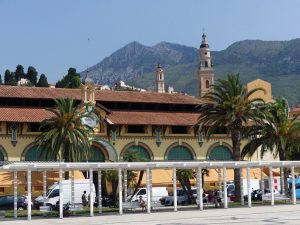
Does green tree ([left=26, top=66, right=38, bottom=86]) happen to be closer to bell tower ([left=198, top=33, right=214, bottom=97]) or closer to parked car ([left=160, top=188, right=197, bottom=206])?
bell tower ([left=198, top=33, right=214, bottom=97])

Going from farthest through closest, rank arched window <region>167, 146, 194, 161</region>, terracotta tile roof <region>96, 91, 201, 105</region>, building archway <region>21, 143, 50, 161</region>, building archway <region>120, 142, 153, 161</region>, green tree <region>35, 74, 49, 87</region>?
green tree <region>35, 74, 49, 87</region> → terracotta tile roof <region>96, 91, 201, 105</region> → arched window <region>167, 146, 194, 161</region> → building archway <region>120, 142, 153, 161</region> → building archway <region>21, 143, 50, 161</region>

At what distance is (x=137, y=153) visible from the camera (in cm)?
5894

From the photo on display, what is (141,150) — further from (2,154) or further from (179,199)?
(2,154)

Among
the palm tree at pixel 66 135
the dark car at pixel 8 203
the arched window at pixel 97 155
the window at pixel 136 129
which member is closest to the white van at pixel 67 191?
the dark car at pixel 8 203

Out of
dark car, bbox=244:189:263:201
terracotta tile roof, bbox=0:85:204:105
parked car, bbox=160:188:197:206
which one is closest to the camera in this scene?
parked car, bbox=160:188:197:206

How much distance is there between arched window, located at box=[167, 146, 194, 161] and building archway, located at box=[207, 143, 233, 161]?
2678mm

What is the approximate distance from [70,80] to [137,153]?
71401 mm

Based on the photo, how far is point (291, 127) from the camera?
169 ft

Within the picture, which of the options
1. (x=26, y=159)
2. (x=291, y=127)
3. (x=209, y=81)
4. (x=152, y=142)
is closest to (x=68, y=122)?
(x=26, y=159)

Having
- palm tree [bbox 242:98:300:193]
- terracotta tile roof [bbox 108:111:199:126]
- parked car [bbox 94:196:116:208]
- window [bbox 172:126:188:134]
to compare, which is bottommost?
parked car [bbox 94:196:116:208]

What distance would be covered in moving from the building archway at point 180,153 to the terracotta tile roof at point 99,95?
6.30 m

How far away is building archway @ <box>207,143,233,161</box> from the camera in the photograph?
219 feet

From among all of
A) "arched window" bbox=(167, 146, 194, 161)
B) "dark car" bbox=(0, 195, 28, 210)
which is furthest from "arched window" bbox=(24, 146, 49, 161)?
"arched window" bbox=(167, 146, 194, 161)

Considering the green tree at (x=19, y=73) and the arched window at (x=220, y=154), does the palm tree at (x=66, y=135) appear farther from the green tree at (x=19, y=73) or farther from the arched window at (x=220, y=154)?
the green tree at (x=19, y=73)
